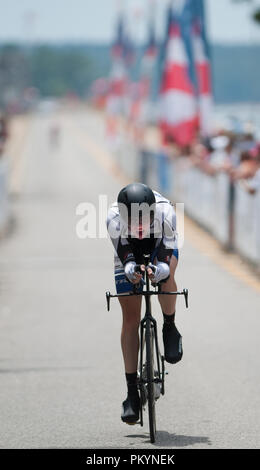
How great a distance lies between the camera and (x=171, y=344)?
7738 mm

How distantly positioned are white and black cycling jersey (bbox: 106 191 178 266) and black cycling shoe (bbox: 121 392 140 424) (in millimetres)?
854

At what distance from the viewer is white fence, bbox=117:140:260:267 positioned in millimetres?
18125

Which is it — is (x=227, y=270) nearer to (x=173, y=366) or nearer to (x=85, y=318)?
(x=85, y=318)

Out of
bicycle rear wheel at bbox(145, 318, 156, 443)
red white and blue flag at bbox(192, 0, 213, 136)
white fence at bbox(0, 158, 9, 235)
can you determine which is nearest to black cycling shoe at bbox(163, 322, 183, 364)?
bicycle rear wheel at bbox(145, 318, 156, 443)

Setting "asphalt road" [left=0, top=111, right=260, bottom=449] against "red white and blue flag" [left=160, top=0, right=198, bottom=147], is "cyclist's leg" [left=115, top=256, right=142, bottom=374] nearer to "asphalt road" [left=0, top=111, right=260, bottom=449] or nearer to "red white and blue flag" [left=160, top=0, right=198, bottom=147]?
"asphalt road" [left=0, top=111, right=260, bottom=449]

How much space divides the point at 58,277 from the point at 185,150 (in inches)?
403

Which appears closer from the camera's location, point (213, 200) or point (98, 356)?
point (98, 356)

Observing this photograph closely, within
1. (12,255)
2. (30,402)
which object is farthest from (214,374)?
(12,255)

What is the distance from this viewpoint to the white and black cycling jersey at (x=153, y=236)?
7441 mm

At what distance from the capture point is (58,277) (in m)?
17.3

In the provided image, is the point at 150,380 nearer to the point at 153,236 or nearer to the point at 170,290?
the point at 170,290

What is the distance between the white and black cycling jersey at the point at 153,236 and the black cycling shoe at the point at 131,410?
85cm

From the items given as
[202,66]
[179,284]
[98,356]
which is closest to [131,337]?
[98,356]

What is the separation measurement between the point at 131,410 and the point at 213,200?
15084mm
